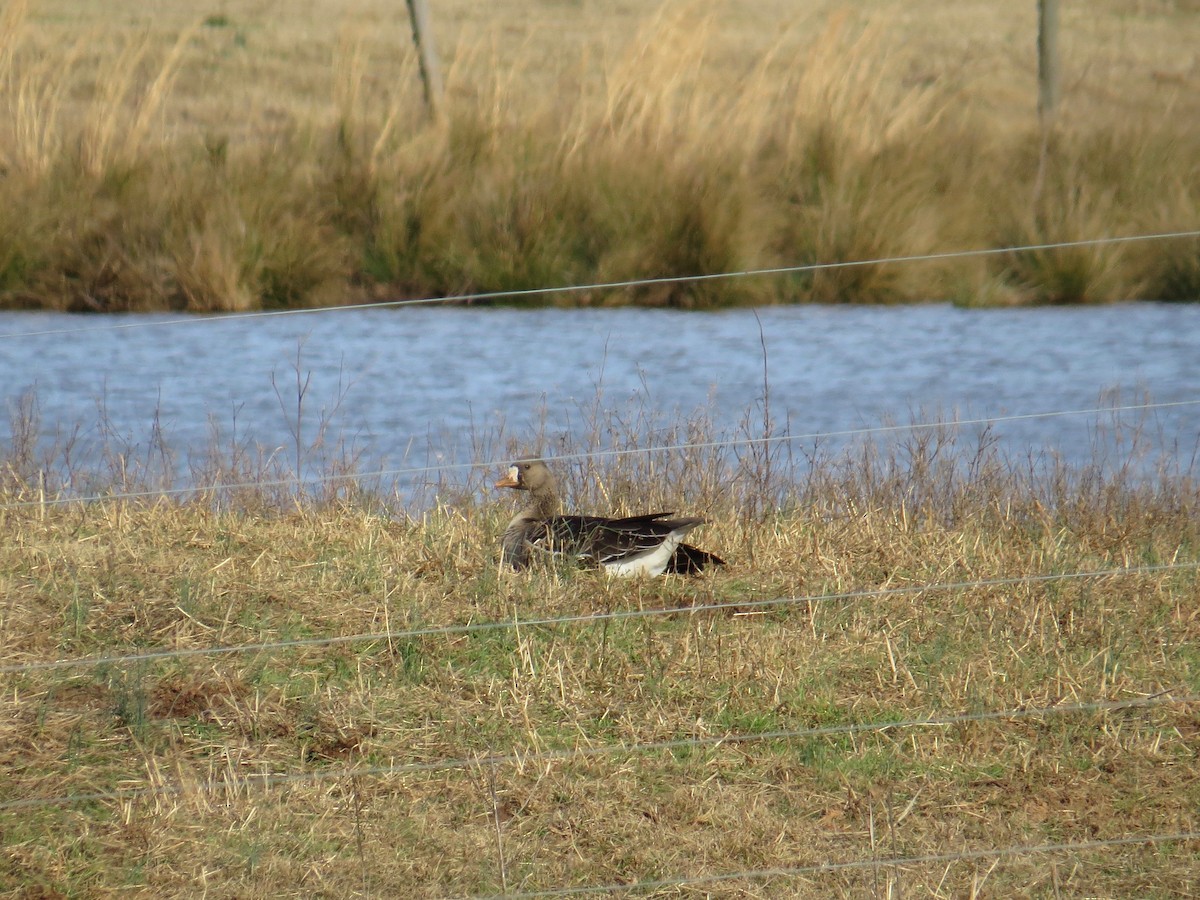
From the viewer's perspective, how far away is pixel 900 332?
28.9 feet

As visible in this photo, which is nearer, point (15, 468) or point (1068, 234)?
point (15, 468)

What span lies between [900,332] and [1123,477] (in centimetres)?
314

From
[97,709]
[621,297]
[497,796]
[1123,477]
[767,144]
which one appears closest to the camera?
[497,796]

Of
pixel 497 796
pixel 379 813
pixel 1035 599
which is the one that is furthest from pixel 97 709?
pixel 1035 599

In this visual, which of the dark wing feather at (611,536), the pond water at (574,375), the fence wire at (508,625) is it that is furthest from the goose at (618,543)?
the pond water at (574,375)

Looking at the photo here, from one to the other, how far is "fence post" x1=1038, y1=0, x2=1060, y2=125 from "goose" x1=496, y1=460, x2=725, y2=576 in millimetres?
6126

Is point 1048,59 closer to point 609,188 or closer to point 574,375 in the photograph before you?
point 609,188

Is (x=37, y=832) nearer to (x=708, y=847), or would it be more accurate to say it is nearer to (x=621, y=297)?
(x=708, y=847)

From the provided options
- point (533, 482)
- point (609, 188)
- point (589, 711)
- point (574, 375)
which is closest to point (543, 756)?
point (589, 711)

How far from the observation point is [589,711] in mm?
3928

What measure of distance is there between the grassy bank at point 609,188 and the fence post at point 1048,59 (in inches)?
9.7

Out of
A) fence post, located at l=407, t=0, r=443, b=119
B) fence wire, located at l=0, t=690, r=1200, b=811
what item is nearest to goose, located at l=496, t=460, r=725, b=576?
fence wire, located at l=0, t=690, r=1200, b=811

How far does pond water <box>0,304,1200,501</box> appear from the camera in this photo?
271 inches

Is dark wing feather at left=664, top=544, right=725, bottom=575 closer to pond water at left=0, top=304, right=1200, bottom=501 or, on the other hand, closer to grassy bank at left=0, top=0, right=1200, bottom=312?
pond water at left=0, top=304, right=1200, bottom=501
